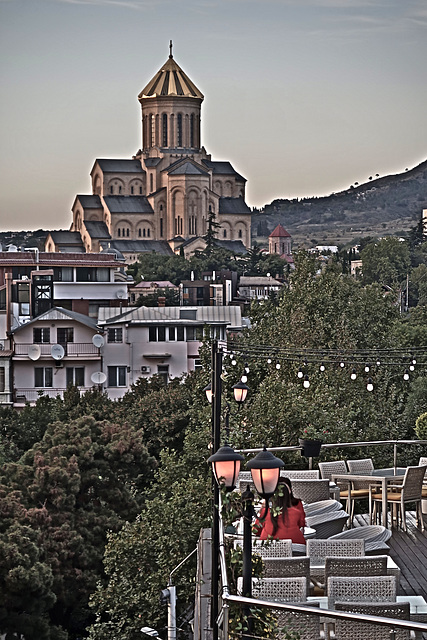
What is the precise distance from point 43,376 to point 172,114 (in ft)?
386

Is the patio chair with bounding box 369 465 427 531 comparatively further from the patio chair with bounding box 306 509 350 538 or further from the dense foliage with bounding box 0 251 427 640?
the dense foliage with bounding box 0 251 427 640

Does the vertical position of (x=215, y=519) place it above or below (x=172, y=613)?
above

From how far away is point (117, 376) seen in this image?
47844 mm

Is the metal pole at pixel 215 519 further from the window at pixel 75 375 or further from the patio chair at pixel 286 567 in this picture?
the window at pixel 75 375

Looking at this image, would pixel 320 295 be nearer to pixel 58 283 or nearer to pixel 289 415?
pixel 289 415

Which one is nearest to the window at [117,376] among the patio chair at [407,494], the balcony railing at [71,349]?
the balcony railing at [71,349]

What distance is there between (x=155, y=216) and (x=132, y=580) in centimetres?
13708

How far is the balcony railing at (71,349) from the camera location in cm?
4638

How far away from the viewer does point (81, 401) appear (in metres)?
33.2

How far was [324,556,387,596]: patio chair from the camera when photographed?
6352 millimetres

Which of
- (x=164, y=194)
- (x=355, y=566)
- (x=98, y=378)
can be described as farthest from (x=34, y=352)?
(x=164, y=194)

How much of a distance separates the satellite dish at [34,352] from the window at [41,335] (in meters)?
0.58

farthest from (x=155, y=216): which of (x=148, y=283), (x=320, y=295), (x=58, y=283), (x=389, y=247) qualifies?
(x=320, y=295)

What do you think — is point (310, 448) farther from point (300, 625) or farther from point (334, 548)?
point (300, 625)
